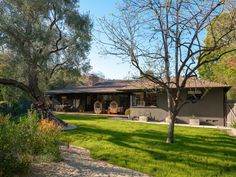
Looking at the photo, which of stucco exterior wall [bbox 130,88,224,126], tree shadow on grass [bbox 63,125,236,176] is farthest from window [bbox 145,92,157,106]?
tree shadow on grass [bbox 63,125,236,176]

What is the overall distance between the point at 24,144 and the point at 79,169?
1398 mm

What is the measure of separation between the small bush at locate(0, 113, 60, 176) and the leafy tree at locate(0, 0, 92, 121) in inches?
261

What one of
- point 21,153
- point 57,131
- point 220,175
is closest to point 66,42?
point 57,131

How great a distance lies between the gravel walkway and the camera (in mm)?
5430

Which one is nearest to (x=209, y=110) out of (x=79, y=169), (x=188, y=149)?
(x=188, y=149)

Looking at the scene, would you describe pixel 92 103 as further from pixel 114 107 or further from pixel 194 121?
pixel 194 121

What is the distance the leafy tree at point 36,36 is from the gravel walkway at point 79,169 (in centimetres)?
673

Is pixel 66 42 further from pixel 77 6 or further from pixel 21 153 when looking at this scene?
pixel 21 153

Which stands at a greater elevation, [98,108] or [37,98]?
[37,98]

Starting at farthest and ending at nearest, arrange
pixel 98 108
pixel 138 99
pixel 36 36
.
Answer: pixel 98 108 → pixel 138 99 → pixel 36 36

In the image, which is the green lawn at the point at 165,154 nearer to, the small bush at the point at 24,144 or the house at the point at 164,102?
the small bush at the point at 24,144

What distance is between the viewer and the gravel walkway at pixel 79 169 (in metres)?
5.43

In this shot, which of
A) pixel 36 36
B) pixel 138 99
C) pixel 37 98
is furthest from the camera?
pixel 138 99

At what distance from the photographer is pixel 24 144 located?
5.48 m
